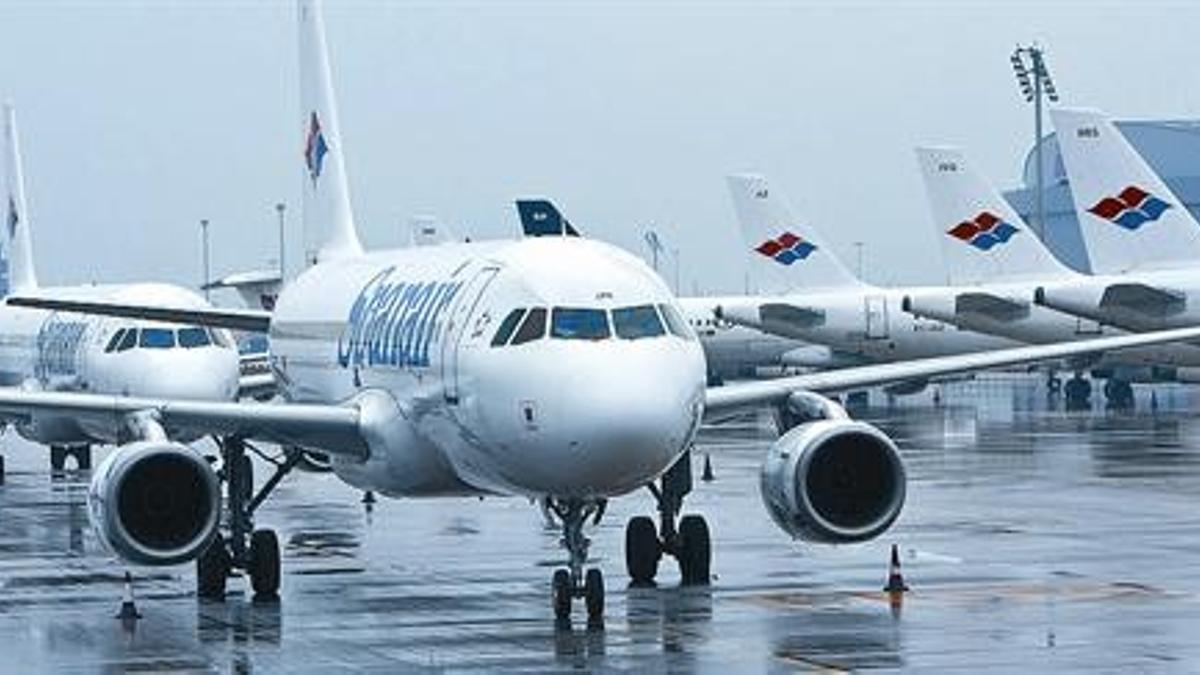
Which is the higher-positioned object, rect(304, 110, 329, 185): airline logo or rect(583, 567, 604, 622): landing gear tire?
rect(304, 110, 329, 185): airline logo

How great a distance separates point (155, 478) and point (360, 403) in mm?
3608

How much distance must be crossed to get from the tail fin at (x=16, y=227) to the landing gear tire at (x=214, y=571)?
1380 inches

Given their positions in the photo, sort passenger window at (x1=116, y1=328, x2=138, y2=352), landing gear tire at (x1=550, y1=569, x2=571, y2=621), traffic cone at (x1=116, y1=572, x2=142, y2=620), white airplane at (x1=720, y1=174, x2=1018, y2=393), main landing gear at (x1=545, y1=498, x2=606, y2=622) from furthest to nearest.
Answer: white airplane at (x1=720, y1=174, x2=1018, y2=393) → passenger window at (x1=116, y1=328, x2=138, y2=352) → traffic cone at (x1=116, y1=572, x2=142, y2=620) → landing gear tire at (x1=550, y1=569, x2=571, y2=621) → main landing gear at (x1=545, y1=498, x2=606, y2=622)

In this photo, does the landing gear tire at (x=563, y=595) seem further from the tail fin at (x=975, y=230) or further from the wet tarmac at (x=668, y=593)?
the tail fin at (x=975, y=230)

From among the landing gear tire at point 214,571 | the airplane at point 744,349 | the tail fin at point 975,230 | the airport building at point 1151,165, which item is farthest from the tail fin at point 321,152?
the airport building at point 1151,165

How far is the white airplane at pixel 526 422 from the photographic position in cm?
2127

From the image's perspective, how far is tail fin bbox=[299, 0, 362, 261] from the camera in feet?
119

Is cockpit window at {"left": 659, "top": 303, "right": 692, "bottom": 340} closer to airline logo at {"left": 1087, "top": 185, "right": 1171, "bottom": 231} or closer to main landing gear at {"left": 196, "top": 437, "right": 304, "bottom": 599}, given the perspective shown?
main landing gear at {"left": 196, "top": 437, "right": 304, "bottom": 599}

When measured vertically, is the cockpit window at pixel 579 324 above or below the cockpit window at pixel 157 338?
above

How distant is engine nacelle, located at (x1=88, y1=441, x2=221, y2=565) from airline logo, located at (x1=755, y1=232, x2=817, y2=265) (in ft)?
214

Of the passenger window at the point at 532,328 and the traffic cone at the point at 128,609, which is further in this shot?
the traffic cone at the point at 128,609

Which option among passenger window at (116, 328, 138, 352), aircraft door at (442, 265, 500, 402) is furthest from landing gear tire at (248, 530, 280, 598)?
passenger window at (116, 328, 138, 352)

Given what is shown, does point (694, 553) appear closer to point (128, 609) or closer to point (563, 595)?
point (563, 595)

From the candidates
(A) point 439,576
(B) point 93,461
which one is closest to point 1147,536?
(A) point 439,576
